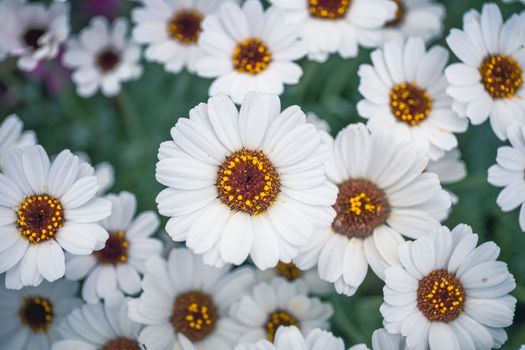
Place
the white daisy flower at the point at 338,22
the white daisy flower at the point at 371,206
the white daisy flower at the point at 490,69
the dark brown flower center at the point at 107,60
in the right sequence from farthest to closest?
the dark brown flower center at the point at 107,60, the white daisy flower at the point at 338,22, the white daisy flower at the point at 490,69, the white daisy flower at the point at 371,206

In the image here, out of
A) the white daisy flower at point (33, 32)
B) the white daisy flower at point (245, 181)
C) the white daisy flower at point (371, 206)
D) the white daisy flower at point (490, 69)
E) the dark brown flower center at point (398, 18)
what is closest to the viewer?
the white daisy flower at point (245, 181)

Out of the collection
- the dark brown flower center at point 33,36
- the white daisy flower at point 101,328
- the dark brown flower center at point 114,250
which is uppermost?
the dark brown flower center at point 33,36

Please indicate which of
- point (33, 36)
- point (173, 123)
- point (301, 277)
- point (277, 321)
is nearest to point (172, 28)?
point (173, 123)

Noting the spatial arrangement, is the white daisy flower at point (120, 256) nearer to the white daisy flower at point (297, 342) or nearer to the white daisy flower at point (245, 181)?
the white daisy flower at point (245, 181)

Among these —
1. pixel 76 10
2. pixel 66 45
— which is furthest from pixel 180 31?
pixel 76 10

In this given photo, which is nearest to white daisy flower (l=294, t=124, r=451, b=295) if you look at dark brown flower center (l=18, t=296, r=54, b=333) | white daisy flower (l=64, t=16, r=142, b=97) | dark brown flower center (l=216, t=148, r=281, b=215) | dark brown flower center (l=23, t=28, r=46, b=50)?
dark brown flower center (l=216, t=148, r=281, b=215)

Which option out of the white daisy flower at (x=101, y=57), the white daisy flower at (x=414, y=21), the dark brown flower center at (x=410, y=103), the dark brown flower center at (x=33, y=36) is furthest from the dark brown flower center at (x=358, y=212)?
the dark brown flower center at (x=33, y=36)

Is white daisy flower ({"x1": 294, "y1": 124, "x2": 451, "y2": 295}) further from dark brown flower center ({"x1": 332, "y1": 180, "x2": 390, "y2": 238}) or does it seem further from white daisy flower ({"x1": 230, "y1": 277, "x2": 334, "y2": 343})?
white daisy flower ({"x1": 230, "y1": 277, "x2": 334, "y2": 343})
